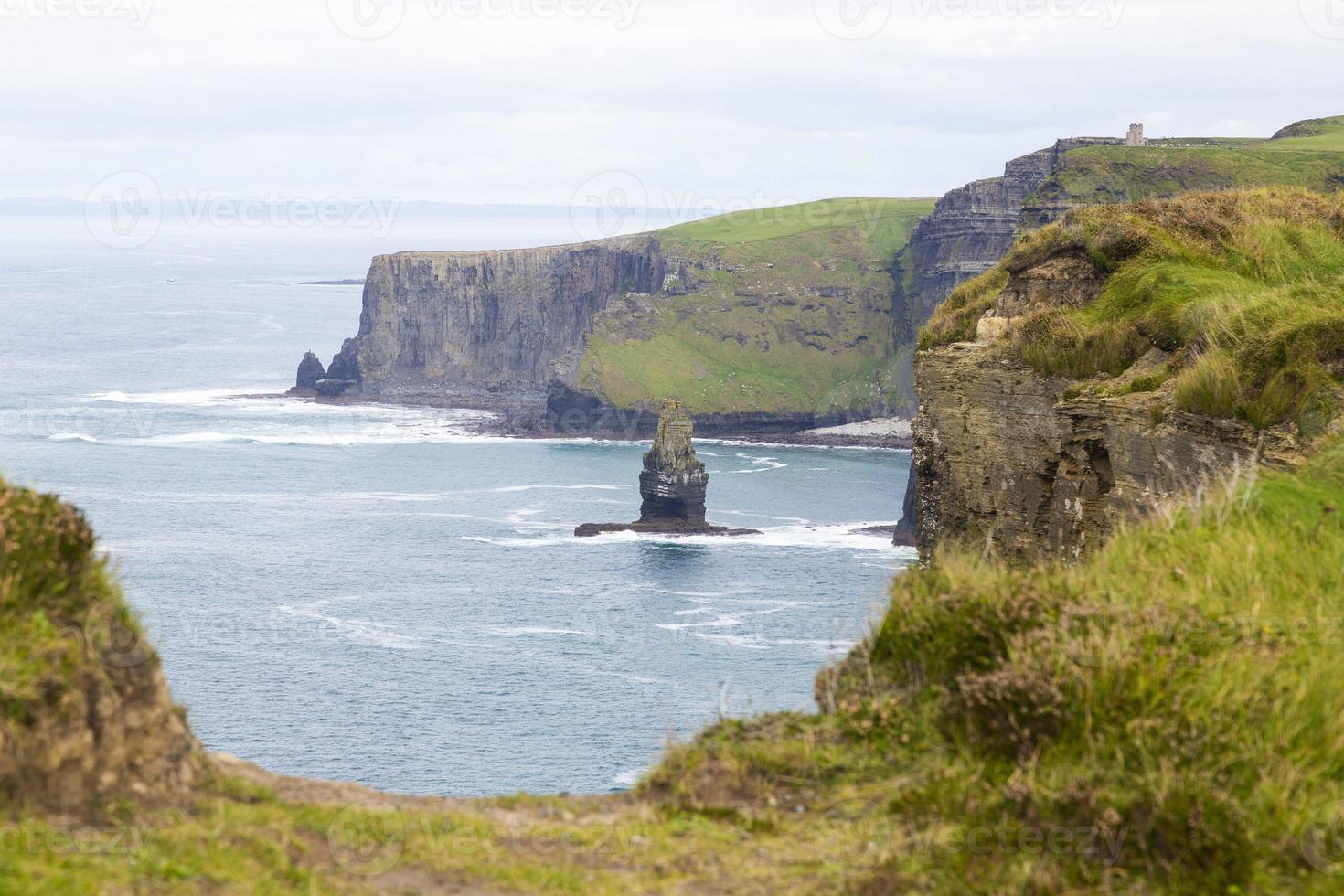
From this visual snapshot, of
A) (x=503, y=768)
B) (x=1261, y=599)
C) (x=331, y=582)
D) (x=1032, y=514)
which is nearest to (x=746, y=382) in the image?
(x=331, y=582)

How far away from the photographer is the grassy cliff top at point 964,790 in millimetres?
7906

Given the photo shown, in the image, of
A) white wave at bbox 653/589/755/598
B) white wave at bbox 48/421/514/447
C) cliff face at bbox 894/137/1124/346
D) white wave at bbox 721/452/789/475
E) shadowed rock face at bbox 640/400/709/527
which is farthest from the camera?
cliff face at bbox 894/137/1124/346

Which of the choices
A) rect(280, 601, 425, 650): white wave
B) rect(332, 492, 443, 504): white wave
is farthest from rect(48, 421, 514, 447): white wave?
rect(280, 601, 425, 650): white wave

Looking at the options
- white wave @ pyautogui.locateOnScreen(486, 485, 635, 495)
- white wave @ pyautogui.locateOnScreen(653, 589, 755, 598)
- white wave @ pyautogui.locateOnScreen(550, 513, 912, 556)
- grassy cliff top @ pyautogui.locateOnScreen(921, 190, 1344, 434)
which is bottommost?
white wave @ pyautogui.locateOnScreen(653, 589, 755, 598)

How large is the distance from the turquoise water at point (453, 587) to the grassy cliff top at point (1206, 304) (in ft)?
24.4

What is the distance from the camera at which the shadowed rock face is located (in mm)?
111312

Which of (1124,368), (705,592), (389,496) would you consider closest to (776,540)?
(705,592)

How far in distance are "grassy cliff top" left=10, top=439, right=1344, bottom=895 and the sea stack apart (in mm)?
97926

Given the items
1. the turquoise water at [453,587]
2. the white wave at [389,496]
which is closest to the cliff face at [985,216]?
the turquoise water at [453,587]

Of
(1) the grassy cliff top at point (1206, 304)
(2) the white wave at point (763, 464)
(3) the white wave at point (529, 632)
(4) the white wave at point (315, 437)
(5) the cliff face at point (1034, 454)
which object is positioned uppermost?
(1) the grassy cliff top at point (1206, 304)

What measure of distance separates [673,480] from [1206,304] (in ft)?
305

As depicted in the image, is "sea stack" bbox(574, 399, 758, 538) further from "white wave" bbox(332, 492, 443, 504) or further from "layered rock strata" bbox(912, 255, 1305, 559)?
"layered rock strata" bbox(912, 255, 1305, 559)

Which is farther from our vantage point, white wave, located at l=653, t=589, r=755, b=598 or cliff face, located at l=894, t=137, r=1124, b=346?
cliff face, located at l=894, t=137, r=1124, b=346

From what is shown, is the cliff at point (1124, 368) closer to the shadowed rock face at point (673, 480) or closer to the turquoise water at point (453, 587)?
the turquoise water at point (453, 587)
